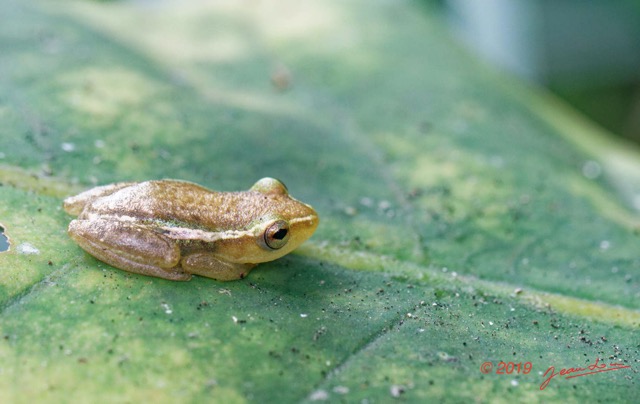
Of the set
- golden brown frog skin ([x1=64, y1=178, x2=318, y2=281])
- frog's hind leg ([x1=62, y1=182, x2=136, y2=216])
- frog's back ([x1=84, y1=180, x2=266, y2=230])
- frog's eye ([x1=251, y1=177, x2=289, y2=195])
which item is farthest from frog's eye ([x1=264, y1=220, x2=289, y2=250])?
frog's hind leg ([x1=62, y1=182, x2=136, y2=216])

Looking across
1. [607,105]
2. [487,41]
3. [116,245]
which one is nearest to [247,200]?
[116,245]

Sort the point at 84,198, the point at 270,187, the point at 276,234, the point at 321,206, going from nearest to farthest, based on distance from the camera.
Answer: the point at 276,234 → the point at 84,198 → the point at 270,187 → the point at 321,206

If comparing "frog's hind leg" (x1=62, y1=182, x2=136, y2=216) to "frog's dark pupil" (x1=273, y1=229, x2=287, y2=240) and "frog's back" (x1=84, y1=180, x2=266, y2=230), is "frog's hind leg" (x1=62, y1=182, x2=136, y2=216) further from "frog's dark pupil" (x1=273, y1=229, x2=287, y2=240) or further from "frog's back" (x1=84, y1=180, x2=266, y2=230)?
"frog's dark pupil" (x1=273, y1=229, x2=287, y2=240)

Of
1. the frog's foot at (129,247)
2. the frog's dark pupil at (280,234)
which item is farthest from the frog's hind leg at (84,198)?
the frog's dark pupil at (280,234)

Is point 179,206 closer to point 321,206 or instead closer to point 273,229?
point 273,229

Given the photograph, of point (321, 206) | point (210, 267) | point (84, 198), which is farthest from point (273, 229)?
point (84, 198)
